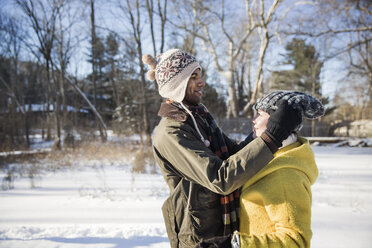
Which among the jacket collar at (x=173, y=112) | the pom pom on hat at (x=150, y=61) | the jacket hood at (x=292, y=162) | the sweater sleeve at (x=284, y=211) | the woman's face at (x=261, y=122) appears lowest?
the sweater sleeve at (x=284, y=211)

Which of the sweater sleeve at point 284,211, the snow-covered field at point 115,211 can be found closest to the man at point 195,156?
the sweater sleeve at point 284,211

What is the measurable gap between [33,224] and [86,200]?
1.21 m

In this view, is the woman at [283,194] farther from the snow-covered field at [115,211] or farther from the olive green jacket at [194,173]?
the snow-covered field at [115,211]

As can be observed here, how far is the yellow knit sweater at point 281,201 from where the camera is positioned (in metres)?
0.90

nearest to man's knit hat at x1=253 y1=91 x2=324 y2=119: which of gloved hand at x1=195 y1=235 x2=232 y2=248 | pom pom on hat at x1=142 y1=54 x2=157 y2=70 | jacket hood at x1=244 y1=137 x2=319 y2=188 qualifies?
jacket hood at x1=244 y1=137 x2=319 y2=188

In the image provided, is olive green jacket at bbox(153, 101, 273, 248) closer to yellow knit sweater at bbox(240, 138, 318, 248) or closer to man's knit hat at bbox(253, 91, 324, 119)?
yellow knit sweater at bbox(240, 138, 318, 248)

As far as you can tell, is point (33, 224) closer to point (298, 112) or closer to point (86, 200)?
point (86, 200)

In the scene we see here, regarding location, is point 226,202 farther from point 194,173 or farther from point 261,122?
point 261,122

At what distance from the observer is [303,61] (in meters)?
22.7

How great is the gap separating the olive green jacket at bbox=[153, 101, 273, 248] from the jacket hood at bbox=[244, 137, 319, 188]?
0.24 ft

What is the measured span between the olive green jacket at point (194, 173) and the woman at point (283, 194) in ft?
0.32

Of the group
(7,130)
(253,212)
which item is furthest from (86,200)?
(7,130)

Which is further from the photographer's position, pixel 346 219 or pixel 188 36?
pixel 188 36

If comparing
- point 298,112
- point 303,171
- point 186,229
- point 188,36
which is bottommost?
point 186,229
